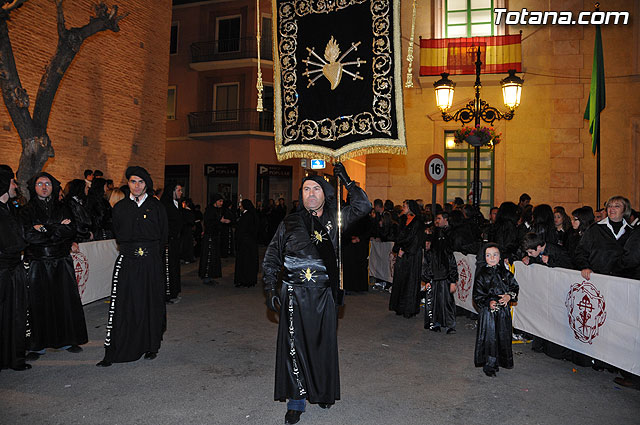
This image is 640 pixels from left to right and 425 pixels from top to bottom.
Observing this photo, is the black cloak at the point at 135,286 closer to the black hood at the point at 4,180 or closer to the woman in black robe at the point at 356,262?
the black hood at the point at 4,180

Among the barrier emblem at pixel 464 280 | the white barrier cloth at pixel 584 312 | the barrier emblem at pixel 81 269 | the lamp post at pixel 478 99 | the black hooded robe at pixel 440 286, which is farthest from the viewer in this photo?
the lamp post at pixel 478 99

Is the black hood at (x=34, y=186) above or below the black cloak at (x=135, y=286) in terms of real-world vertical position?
above

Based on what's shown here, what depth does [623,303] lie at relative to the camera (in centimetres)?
564

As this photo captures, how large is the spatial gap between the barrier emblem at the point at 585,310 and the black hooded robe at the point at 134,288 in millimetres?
5196

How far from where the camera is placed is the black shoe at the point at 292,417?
454 centimetres

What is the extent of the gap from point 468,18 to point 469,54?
5.16ft

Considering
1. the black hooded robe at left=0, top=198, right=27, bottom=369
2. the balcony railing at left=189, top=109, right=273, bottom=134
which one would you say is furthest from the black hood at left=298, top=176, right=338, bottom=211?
the balcony railing at left=189, top=109, right=273, bottom=134

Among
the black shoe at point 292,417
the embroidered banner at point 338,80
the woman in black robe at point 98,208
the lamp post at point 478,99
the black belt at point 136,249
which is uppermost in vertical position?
the lamp post at point 478,99

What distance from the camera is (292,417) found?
14.9 feet

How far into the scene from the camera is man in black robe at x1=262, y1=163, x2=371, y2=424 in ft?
15.3

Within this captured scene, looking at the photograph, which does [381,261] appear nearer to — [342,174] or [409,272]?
[409,272]

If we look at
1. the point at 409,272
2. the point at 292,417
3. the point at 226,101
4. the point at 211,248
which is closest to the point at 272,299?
the point at 292,417

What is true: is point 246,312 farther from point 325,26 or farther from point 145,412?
point 325,26

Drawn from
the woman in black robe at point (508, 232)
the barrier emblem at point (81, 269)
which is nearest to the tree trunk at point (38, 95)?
the barrier emblem at point (81, 269)
